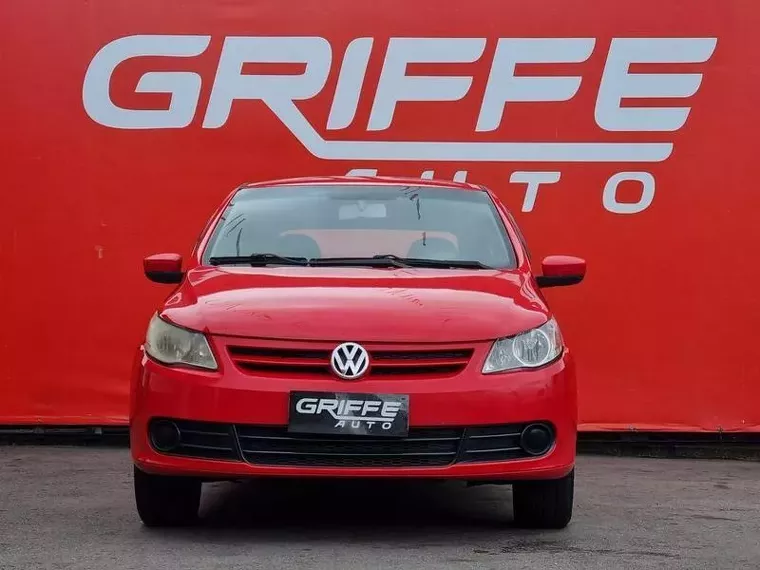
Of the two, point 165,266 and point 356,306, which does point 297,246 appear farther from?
point 356,306

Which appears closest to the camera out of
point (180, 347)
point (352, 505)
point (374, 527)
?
point (180, 347)

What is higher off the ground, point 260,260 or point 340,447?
point 260,260

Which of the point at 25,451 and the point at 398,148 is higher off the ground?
the point at 398,148

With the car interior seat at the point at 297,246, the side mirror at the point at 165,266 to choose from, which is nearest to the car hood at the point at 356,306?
the car interior seat at the point at 297,246

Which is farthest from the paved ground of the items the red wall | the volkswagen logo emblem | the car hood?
the red wall

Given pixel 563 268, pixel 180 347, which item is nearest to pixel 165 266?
pixel 180 347

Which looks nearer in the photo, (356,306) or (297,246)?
(356,306)

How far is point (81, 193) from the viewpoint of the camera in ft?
30.1

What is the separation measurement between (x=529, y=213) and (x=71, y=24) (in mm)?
3234

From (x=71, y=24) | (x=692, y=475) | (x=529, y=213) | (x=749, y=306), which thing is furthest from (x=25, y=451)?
(x=749, y=306)

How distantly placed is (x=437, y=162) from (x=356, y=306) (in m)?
3.86

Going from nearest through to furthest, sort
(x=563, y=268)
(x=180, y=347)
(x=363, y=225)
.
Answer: (x=180, y=347), (x=563, y=268), (x=363, y=225)

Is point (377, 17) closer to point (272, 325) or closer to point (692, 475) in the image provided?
point (692, 475)

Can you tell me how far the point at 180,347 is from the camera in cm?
536
